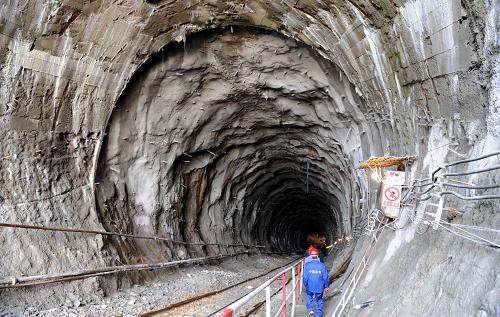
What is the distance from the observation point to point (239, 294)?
9.78 meters

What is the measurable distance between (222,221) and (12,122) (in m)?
9.89

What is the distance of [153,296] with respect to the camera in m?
8.75

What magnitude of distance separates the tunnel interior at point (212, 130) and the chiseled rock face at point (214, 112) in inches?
1.8

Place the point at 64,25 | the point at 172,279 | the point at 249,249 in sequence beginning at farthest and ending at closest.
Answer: the point at 249,249 < the point at 172,279 < the point at 64,25

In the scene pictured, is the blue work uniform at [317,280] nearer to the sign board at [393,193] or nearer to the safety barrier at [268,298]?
the safety barrier at [268,298]

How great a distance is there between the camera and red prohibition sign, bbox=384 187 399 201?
7180mm

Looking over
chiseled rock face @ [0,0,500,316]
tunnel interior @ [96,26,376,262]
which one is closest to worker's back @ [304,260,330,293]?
chiseled rock face @ [0,0,500,316]

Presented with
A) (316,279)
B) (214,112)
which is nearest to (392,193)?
(316,279)

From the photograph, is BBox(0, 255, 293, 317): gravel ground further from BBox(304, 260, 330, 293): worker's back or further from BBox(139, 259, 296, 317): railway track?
BBox(304, 260, 330, 293): worker's back

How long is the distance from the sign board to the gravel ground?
3.67 meters

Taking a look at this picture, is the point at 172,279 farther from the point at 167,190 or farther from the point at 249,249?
the point at 249,249

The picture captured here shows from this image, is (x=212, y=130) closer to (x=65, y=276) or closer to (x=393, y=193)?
(x=65, y=276)

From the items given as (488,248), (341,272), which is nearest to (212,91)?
(341,272)

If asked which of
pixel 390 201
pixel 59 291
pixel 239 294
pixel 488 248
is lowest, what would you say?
pixel 239 294
